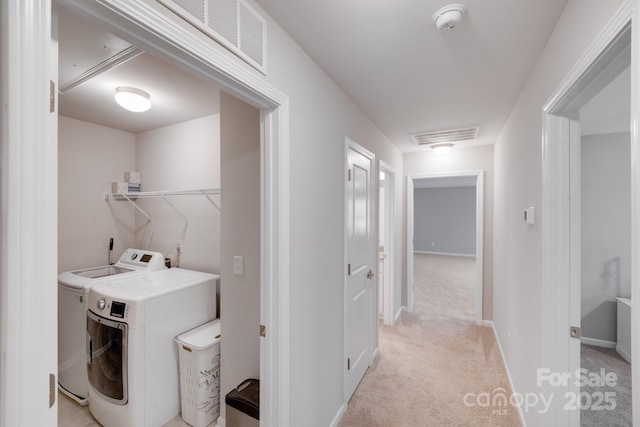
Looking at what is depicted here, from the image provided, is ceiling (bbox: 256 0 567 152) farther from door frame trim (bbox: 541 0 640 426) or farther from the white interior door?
the white interior door

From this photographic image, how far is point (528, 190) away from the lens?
186cm

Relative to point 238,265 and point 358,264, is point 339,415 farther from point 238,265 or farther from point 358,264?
point 238,265

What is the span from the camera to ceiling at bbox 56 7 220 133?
1.58 metres

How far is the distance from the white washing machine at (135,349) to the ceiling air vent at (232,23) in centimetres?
168

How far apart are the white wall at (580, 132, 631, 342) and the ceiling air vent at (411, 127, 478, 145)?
112 centimetres

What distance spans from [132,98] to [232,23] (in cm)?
150

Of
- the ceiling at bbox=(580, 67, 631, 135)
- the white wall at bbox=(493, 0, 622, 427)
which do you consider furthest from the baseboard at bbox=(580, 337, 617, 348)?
the ceiling at bbox=(580, 67, 631, 135)

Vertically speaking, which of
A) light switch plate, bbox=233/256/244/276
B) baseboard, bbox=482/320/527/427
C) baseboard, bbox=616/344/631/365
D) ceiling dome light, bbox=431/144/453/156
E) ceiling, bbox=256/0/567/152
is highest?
→ ceiling, bbox=256/0/567/152

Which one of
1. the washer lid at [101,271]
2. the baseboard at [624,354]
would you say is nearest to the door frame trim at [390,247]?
the baseboard at [624,354]

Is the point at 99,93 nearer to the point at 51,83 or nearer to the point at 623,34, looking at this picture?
the point at 51,83

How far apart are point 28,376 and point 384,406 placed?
7.47ft

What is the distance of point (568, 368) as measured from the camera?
1.36 metres

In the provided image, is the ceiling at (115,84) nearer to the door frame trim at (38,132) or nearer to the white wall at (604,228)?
the door frame trim at (38,132)

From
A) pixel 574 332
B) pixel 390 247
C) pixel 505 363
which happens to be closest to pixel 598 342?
pixel 505 363
